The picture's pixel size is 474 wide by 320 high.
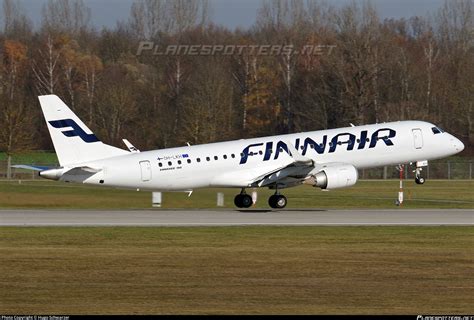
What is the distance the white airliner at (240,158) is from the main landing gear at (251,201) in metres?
0.05

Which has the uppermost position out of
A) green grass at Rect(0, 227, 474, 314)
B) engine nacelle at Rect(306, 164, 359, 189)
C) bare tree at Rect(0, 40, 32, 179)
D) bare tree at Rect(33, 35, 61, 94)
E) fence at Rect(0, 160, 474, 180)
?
bare tree at Rect(33, 35, 61, 94)

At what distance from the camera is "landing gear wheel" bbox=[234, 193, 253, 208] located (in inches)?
2104

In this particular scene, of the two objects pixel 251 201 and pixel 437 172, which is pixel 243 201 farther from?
pixel 437 172

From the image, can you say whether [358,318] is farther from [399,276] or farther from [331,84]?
[331,84]

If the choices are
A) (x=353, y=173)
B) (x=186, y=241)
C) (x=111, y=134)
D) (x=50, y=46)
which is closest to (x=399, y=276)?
(x=186, y=241)

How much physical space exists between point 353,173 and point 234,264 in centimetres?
2086

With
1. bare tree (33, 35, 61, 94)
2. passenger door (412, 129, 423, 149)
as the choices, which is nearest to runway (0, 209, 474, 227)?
passenger door (412, 129, 423, 149)

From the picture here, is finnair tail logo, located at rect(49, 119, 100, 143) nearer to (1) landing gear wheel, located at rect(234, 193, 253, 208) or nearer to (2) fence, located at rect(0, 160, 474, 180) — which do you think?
(1) landing gear wheel, located at rect(234, 193, 253, 208)

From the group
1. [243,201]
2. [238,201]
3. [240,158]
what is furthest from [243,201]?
[240,158]

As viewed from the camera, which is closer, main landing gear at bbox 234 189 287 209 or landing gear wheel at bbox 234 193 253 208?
main landing gear at bbox 234 189 287 209

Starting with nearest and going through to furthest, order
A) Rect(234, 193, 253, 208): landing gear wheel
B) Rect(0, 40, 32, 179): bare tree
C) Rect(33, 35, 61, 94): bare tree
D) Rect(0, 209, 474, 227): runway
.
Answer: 1. Rect(0, 209, 474, 227): runway
2. Rect(234, 193, 253, 208): landing gear wheel
3. Rect(0, 40, 32, 179): bare tree
4. Rect(33, 35, 61, 94): bare tree

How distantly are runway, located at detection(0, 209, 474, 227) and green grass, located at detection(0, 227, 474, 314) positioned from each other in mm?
2427

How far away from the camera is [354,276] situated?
92.8 ft

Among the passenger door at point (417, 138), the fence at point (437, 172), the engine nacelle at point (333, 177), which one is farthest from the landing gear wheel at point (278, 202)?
the fence at point (437, 172)
